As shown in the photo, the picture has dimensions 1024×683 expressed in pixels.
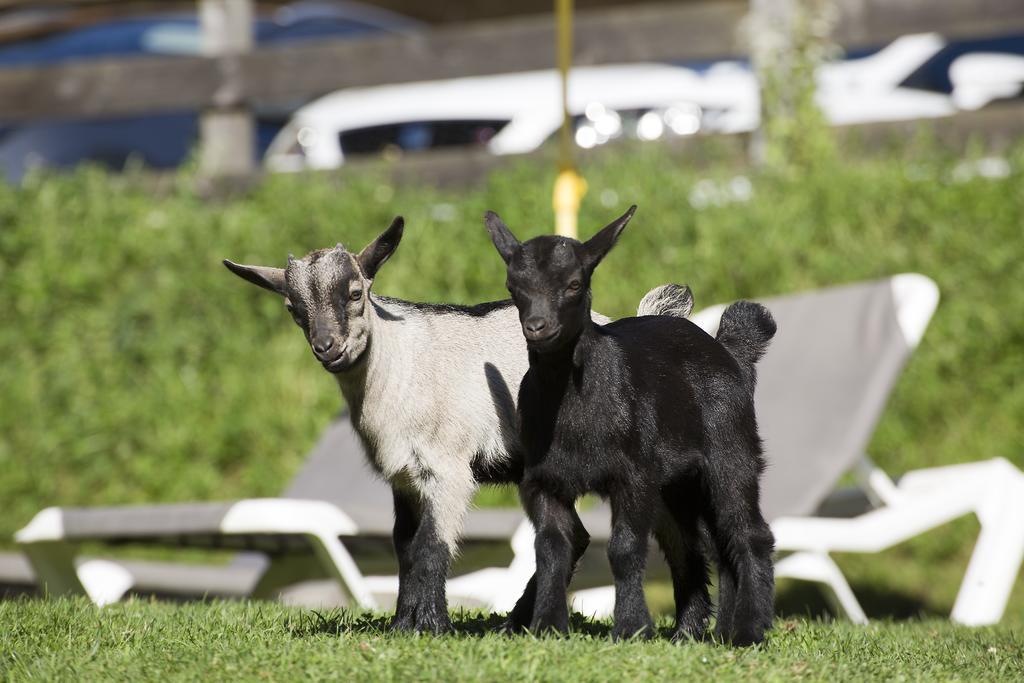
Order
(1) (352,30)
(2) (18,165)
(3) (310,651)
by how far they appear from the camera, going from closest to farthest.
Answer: (3) (310,651) < (2) (18,165) < (1) (352,30)

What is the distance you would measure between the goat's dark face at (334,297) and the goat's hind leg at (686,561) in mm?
968

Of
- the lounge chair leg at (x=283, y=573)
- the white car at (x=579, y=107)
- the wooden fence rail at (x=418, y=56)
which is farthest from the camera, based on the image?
the white car at (x=579, y=107)

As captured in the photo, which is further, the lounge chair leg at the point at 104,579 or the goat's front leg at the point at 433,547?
the lounge chair leg at the point at 104,579

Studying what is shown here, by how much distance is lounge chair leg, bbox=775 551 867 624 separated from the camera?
19.9 ft

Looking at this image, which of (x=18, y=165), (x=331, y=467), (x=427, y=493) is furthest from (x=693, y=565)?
(x=18, y=165)

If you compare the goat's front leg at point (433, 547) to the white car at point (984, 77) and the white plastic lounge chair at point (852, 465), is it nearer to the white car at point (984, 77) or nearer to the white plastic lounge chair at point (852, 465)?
the white plastic lounge chair at point (852, 465)

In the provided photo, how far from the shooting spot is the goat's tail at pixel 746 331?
420 centimetres

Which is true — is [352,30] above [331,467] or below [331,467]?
above

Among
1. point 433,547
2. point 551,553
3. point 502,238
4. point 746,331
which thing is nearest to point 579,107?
point 746,331

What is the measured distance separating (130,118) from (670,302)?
9059mm

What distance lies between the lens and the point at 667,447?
12.0ft

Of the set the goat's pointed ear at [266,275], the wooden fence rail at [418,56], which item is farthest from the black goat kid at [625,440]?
the wooden fence rail at [418,56]

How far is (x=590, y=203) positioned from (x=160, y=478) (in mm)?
3182

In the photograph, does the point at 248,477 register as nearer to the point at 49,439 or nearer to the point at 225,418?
the point at 225,418
